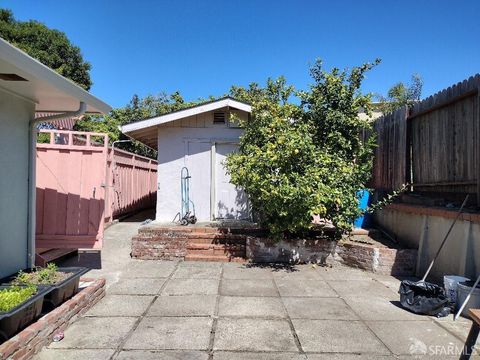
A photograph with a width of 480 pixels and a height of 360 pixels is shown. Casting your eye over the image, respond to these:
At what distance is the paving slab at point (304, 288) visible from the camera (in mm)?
6135

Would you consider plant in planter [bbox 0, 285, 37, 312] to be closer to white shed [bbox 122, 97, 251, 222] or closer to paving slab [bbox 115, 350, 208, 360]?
paving slab [bbox 115, 350, 208, 360]

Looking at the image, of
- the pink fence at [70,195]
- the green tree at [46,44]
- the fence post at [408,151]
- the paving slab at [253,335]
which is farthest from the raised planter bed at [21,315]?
the green tree at [46,44]

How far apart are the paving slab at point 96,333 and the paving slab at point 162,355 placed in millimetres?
254

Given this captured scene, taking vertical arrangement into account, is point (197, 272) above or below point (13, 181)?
below

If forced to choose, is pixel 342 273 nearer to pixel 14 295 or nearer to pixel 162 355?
pixel 162 355

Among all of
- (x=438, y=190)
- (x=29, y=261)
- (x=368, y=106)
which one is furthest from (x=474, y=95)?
(x=29, y=261)

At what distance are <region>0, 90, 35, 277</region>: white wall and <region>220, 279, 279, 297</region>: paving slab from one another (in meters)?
2.95

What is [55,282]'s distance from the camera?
465 cm

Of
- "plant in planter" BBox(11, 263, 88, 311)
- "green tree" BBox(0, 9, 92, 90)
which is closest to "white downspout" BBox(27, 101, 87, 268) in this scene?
"plant in planter" BBox(11, 263, 88, 311)

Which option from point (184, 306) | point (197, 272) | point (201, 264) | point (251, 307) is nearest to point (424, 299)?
point (251, 307)

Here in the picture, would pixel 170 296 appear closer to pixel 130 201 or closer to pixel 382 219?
pixel 382 219

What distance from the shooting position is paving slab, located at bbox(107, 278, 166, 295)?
607 cm

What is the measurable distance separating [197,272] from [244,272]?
88 centimetres

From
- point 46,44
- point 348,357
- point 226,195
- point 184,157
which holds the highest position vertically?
point 46,44
